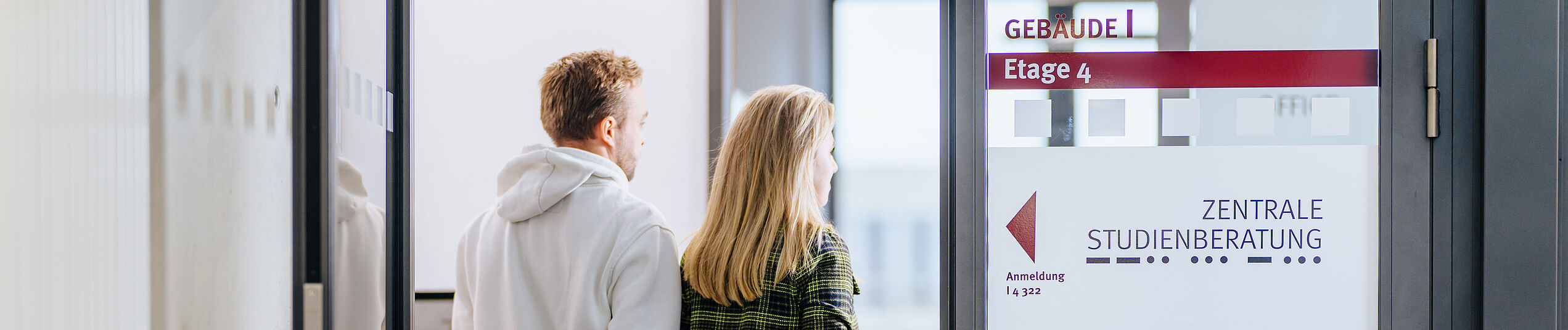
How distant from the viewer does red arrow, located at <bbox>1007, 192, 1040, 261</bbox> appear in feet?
5.48

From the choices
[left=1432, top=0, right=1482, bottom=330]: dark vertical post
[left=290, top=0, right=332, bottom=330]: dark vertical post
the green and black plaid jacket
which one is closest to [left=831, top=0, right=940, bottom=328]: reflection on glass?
the green and black plaid jacket

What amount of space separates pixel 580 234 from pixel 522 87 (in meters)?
0.33

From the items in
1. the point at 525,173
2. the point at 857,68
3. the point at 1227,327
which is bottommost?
the point at 1227,327

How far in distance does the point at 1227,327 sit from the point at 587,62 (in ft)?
4.36

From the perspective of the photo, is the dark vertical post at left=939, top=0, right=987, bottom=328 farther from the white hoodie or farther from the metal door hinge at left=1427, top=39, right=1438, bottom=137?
the metal door hinge at left=1427, top=39, right=1438, bottom=137

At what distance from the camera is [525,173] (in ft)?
5.10

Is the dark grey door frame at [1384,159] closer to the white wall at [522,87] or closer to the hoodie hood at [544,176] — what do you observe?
the white wall at [522,87]

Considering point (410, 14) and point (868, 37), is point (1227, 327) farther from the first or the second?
point (410, 14)

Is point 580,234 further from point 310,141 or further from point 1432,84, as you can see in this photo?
point 1432,84

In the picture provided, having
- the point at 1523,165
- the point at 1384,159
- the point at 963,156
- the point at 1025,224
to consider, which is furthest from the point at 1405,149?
the point at 963,156

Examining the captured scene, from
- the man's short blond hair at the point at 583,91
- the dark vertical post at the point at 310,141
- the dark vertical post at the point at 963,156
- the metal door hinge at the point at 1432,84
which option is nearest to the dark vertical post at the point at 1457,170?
the metal door hinge at the point at 1432,84

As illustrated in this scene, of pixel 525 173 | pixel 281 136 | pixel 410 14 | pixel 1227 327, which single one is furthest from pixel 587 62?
pixel 1227 327

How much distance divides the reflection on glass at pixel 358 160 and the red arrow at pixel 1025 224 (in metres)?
1.20

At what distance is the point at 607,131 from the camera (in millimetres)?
1586
